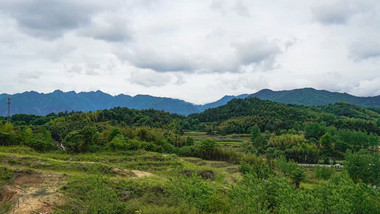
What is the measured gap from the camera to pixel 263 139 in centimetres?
8825

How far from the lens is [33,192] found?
18.9 m

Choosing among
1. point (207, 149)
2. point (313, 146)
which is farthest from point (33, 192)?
point (313, 146)

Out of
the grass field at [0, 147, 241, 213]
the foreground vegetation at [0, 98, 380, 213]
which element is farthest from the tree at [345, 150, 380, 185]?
the grass field at [0, 147, 241, 213]

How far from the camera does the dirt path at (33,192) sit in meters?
16.9

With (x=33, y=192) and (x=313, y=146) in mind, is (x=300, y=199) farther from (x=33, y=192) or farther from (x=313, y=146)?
(x=313, y=146)

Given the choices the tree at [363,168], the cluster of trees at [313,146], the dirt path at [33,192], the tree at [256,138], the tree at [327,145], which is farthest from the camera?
the tree at [256,138]

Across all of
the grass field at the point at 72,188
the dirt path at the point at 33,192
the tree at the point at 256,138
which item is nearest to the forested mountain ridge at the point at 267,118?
the tree at the point at 256,138

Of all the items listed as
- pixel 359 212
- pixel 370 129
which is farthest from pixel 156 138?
pixel 370 129

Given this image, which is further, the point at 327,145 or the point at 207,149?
the point at 327,145

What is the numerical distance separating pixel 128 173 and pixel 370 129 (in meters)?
116

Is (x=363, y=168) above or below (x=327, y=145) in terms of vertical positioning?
above

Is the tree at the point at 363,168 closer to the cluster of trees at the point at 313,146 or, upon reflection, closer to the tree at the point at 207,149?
the cluster of trees at the point at 313,146

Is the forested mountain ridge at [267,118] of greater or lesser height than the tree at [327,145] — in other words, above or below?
above

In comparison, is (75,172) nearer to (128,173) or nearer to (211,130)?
(128,173)
